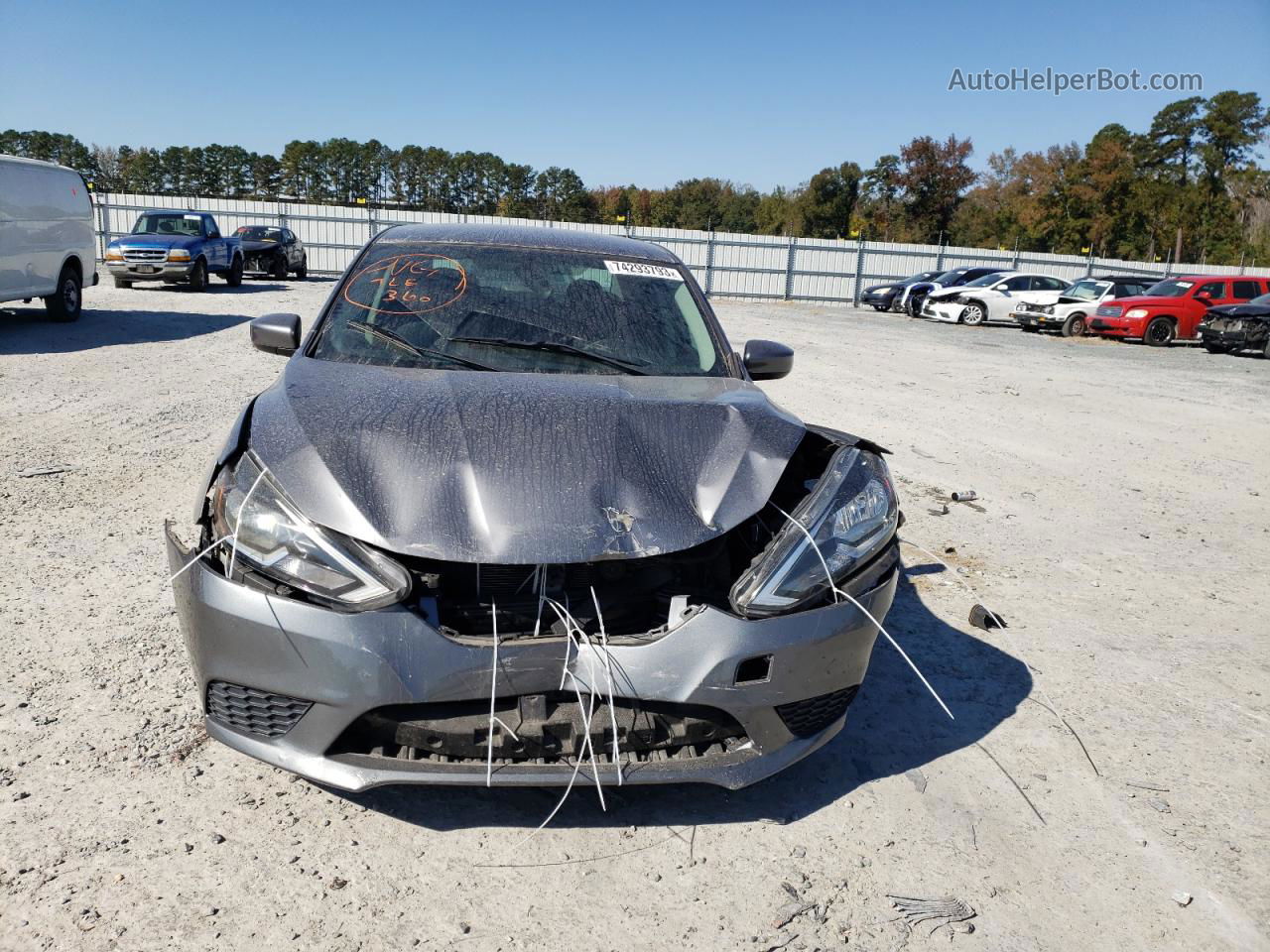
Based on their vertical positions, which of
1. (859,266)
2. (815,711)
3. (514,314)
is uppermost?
(859,266)

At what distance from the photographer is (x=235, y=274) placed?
20.8 metres

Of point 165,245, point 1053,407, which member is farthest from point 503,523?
point 165,245

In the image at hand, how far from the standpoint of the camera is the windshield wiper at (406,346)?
3158 mm

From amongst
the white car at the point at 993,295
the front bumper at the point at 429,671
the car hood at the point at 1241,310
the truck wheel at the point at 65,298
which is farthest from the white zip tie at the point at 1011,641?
the white car at the point at 993,295

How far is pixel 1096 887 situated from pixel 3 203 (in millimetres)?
13104

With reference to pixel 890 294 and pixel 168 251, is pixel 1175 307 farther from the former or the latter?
pixel 168 251

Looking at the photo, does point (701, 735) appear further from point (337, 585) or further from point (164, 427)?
point (164, 427)

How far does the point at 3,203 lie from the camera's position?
1100 centimetres

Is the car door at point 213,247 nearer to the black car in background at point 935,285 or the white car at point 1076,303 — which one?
the black car in background at point 935,285

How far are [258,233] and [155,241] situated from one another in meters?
5.64

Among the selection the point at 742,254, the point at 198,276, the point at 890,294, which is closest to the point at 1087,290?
the point at 890,294

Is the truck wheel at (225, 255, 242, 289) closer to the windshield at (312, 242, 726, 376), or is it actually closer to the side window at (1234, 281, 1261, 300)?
the windshield at (312, 242, 726, 376)

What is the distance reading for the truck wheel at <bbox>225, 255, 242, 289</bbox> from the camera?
20.6m

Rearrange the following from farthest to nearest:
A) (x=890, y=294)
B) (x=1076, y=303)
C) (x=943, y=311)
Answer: (x=890, y=294)
(x=943, y=311)
(x=1076, y=303)
